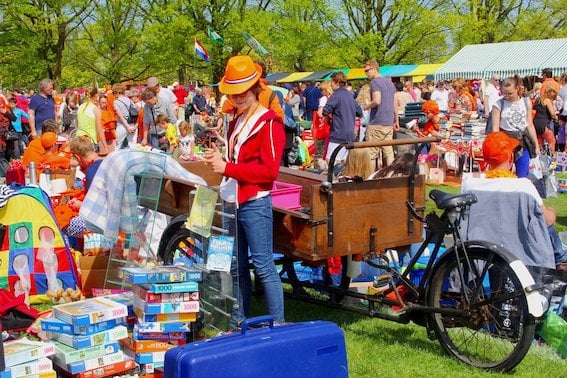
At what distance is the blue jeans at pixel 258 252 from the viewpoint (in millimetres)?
4688

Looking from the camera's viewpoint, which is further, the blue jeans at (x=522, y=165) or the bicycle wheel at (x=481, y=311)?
the blue jeans at (x=522, y=165)

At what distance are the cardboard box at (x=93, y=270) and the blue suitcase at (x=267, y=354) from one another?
126 inches

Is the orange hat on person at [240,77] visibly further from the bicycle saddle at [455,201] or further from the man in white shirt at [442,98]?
the man in white shirt at [442,98]

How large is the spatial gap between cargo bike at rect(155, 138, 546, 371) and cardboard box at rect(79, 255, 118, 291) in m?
1.30

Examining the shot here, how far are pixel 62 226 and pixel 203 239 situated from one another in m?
2.86

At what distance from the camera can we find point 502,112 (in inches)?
341

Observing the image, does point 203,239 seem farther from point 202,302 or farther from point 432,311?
point 432,311

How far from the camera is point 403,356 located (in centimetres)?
484

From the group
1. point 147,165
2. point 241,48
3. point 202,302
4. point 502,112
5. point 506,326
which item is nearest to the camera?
point 506,326

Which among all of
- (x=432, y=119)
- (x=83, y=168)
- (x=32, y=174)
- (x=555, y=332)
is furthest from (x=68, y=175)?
(x=432, y=119)

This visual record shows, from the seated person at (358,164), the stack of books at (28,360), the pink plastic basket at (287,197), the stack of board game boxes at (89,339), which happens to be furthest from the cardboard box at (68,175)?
the stack of books at (28,360)

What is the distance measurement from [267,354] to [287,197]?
1999 mm

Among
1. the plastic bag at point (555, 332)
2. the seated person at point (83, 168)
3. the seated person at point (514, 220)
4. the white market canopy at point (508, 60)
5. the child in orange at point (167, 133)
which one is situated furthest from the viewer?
the white market canopy at point (508, 60)

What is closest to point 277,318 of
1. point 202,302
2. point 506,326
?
point 202,302
